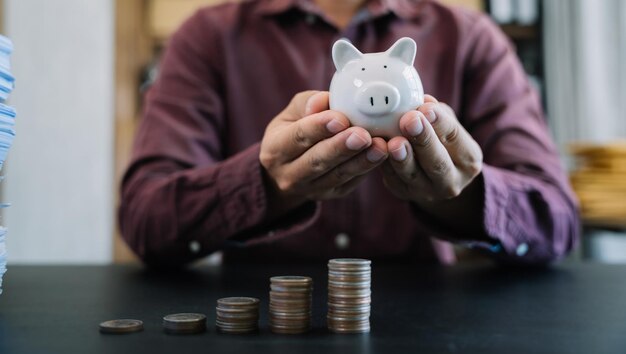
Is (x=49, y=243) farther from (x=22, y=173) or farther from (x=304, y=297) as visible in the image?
(x=304, y=297)

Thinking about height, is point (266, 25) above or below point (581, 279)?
above

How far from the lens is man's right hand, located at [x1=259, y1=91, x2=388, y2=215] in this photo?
650 millimetres

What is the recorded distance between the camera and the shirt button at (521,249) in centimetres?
113

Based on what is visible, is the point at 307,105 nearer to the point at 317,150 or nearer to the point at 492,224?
the point at 317,150

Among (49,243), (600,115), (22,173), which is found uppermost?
(600,115)

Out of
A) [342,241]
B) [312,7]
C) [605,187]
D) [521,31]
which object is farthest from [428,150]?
[521,31]

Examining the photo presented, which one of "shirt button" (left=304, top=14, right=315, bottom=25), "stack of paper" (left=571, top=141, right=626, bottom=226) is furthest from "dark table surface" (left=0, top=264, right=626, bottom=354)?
"stack of paper" (left=571, top=141, right=626, bottom=226)

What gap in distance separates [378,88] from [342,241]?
686 mm

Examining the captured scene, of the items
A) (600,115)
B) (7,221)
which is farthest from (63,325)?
(600,115)

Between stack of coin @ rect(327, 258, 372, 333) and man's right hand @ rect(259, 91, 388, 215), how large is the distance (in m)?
0.11

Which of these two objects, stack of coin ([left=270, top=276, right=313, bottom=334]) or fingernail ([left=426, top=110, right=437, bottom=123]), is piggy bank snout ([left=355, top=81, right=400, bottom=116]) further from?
stack of coin ([left=270, top=276, right=313, bottom=334])

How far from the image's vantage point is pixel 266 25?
54.2 inches

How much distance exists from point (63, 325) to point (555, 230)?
873mm

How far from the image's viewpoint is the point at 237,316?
59 centimetres
